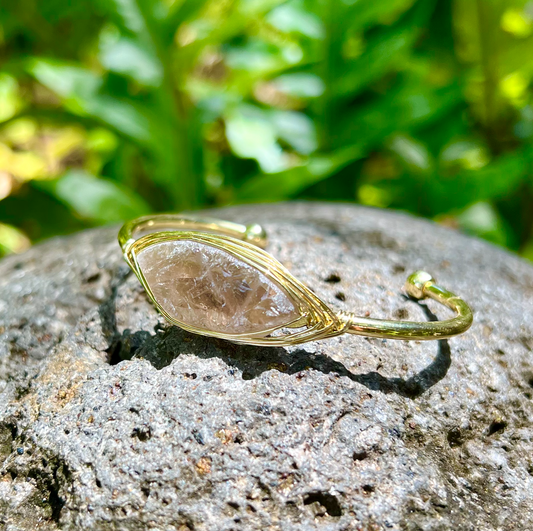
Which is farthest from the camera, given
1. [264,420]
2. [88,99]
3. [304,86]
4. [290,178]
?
[304,86]

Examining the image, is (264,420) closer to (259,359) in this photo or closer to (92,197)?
(259,359)

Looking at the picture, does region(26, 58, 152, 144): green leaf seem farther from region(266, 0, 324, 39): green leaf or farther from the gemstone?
the gemstone

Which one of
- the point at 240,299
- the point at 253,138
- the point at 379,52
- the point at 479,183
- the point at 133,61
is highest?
the point at 133,61

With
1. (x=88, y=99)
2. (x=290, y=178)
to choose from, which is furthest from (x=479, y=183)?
(x=88, y=99)

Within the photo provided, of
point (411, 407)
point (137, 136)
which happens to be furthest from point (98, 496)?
point (137, 136)

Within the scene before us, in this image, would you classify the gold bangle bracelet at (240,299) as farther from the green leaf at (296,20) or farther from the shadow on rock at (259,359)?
the green leaf at (296,20)

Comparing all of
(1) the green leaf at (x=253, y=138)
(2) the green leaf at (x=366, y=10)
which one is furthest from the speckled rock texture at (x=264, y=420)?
(2) the green leaf at (x=366, y=10)

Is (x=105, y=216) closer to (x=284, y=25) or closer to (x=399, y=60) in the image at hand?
(x=284, y=25)
